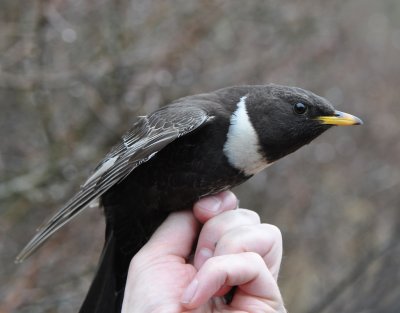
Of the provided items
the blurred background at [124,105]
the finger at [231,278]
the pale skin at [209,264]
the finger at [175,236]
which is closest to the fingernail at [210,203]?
the pale skin at [209,264]

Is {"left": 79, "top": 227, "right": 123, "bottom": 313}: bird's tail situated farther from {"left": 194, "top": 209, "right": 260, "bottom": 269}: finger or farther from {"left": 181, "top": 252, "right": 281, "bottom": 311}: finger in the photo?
{"left": 181, "top": 252, "right": 281, "bottom": 311}: finger

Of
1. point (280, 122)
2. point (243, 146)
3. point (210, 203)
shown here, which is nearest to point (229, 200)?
point (210, 203)

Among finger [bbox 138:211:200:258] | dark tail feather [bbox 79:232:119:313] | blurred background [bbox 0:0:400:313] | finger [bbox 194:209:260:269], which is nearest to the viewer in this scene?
finger [bbox 194:209:260:269]

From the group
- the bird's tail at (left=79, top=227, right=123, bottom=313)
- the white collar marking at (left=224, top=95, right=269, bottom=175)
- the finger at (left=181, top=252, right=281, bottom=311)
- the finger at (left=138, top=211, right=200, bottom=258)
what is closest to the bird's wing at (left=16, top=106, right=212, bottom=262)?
the white collar marking at (left=224, top=95, right=269, bottom=175)

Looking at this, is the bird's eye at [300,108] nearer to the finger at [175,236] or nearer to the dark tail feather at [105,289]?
the finger at [175,236]

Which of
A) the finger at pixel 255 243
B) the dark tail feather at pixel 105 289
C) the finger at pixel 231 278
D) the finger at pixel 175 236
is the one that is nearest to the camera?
the finger at pixel 231 278

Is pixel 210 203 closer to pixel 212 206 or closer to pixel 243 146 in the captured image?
pixel 212 206
